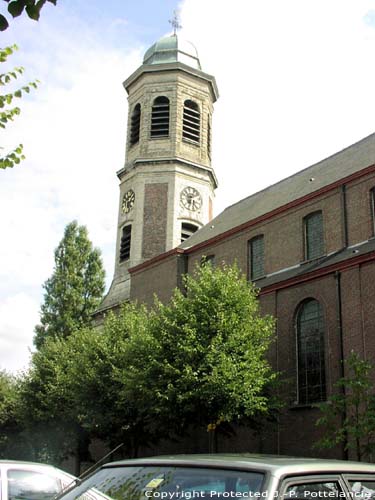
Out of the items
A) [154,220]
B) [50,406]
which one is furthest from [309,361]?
[154,220]

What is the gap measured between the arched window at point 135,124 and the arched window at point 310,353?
18559 mm

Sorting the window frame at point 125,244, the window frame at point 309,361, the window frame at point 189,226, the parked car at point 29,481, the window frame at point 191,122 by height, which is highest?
the window frame at point 191,122

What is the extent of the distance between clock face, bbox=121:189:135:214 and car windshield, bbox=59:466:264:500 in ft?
97.4

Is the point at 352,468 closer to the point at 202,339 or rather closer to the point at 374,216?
the point at 202,339

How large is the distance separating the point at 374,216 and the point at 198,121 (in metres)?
17.1

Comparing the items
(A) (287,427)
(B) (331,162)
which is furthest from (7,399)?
(B) (331,162)

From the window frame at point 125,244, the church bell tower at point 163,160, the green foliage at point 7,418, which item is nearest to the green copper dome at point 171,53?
the church bell tower at point 163,160

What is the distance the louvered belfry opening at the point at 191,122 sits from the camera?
34.9 m

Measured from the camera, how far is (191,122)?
116 feet

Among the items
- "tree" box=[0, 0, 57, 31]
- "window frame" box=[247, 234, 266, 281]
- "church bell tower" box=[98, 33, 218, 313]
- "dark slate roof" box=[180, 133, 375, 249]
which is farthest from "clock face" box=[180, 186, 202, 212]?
"tree" box=[0, 0, 57, 31]

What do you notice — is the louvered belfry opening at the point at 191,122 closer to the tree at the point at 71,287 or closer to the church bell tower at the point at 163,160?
the church bell tower at the point at 163,160

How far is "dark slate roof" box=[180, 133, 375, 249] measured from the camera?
23375 mm

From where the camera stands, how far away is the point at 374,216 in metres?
20.6

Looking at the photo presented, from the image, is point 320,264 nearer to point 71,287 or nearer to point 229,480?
point 229,480
